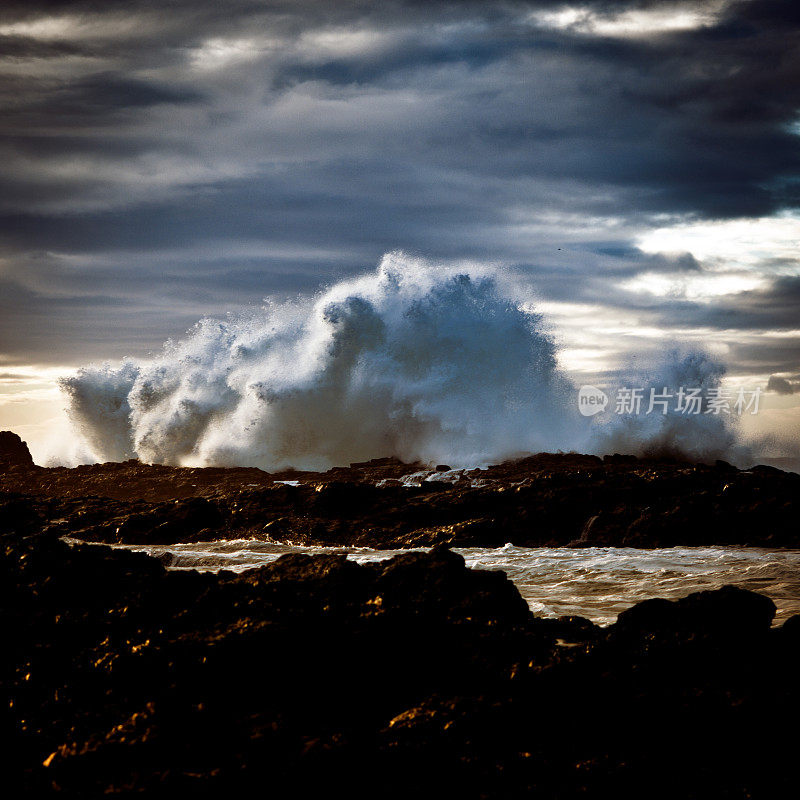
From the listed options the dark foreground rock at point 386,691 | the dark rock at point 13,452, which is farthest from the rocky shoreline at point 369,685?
the dark rock at point 13,452

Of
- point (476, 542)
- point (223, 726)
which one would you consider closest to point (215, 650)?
point (223, 726)

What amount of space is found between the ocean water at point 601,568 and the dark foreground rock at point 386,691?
2676 millimetres

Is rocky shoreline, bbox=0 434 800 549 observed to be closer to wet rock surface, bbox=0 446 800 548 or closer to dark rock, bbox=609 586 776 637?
wet rock surface, bbox=0 446 800 548

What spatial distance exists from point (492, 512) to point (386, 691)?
805cm

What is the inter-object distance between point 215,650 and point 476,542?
7.55 m

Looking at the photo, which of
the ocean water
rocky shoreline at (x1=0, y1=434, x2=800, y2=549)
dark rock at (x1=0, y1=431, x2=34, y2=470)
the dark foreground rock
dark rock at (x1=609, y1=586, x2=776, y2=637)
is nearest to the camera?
the dark foreground rock

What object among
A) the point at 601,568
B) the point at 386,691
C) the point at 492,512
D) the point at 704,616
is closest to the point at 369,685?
the point at 386,691

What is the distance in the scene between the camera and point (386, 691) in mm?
4359

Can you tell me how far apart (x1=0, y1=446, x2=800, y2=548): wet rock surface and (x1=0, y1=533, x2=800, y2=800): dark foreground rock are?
6.54 metres

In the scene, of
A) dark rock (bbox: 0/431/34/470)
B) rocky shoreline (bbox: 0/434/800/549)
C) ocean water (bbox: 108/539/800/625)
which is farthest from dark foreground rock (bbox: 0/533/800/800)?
dark rock (bbox: 0/431/34/470)

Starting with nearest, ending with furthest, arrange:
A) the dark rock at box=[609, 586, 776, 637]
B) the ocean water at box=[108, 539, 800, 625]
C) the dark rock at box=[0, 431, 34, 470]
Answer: the dark rock at box=[609, 586, 776, 637] < the ocean water at box=[108, 539, 800, 625] < the dark rock at box=[0, 431, 34, 470]

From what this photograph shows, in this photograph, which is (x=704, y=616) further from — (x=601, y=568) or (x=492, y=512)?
(x=492, y=512)

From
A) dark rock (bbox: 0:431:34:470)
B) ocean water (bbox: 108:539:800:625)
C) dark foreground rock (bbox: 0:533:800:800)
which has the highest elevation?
dark rock (bbox: 0:431:34:470)

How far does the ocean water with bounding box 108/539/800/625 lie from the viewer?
7.93 metres
